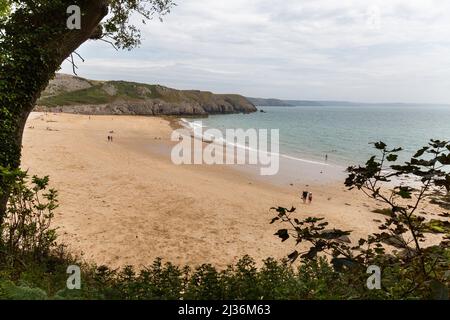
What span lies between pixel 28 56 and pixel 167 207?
44.0 feet

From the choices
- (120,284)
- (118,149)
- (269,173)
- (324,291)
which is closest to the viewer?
(324,291)

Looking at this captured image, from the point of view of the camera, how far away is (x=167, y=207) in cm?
2039

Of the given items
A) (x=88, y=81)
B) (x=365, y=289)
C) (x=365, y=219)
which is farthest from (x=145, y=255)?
(x=88, y=81)

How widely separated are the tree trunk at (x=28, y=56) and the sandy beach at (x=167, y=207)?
6.38 meters

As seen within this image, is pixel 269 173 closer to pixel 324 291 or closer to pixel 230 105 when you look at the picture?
pixel 324 291

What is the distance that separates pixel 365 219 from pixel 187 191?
12.5m

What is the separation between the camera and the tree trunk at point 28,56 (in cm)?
781

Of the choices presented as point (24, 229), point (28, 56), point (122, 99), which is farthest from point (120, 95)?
point (24, 229)

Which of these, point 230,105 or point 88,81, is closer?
point 88,81

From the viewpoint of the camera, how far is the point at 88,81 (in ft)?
520
